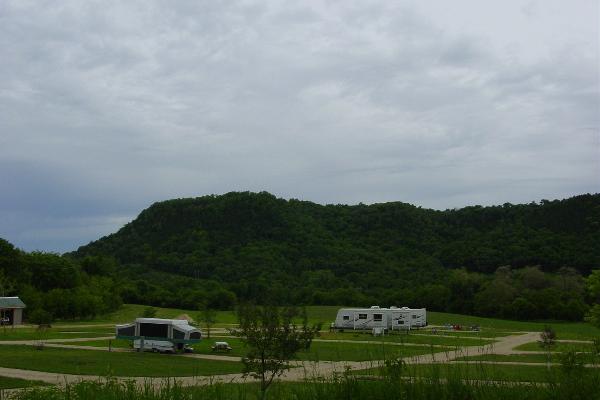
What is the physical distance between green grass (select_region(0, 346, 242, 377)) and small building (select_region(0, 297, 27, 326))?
93.7 ft

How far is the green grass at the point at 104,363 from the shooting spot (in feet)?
76.6

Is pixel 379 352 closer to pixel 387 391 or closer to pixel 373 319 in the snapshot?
pixel 387 391

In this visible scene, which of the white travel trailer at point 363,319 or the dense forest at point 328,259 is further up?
the dense forest at point 328,259

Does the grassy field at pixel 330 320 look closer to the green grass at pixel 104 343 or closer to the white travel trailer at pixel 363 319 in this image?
the white travel trailer at pixel 363 319

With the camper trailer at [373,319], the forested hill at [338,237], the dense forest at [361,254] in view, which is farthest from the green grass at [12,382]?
the forested hill at [338,237]

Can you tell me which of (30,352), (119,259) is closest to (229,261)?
(119,259)

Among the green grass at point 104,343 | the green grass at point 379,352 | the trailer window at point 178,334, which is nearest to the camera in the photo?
the green grass at point 379,352

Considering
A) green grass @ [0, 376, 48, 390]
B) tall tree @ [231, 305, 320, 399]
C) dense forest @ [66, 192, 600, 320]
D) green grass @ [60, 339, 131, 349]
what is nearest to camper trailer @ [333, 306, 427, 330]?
green grass @ [60, 339, 131, 349]

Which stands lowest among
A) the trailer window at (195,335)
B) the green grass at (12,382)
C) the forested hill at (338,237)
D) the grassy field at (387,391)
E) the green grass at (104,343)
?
the green grass at (104,343)

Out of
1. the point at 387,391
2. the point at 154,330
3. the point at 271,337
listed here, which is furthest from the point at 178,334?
the point at 387,391

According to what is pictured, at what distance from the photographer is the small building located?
59.2 m

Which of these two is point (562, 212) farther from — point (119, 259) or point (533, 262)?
point (119, 259)

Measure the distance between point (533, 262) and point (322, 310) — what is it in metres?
41.6

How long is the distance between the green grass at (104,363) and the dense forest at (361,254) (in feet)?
164
